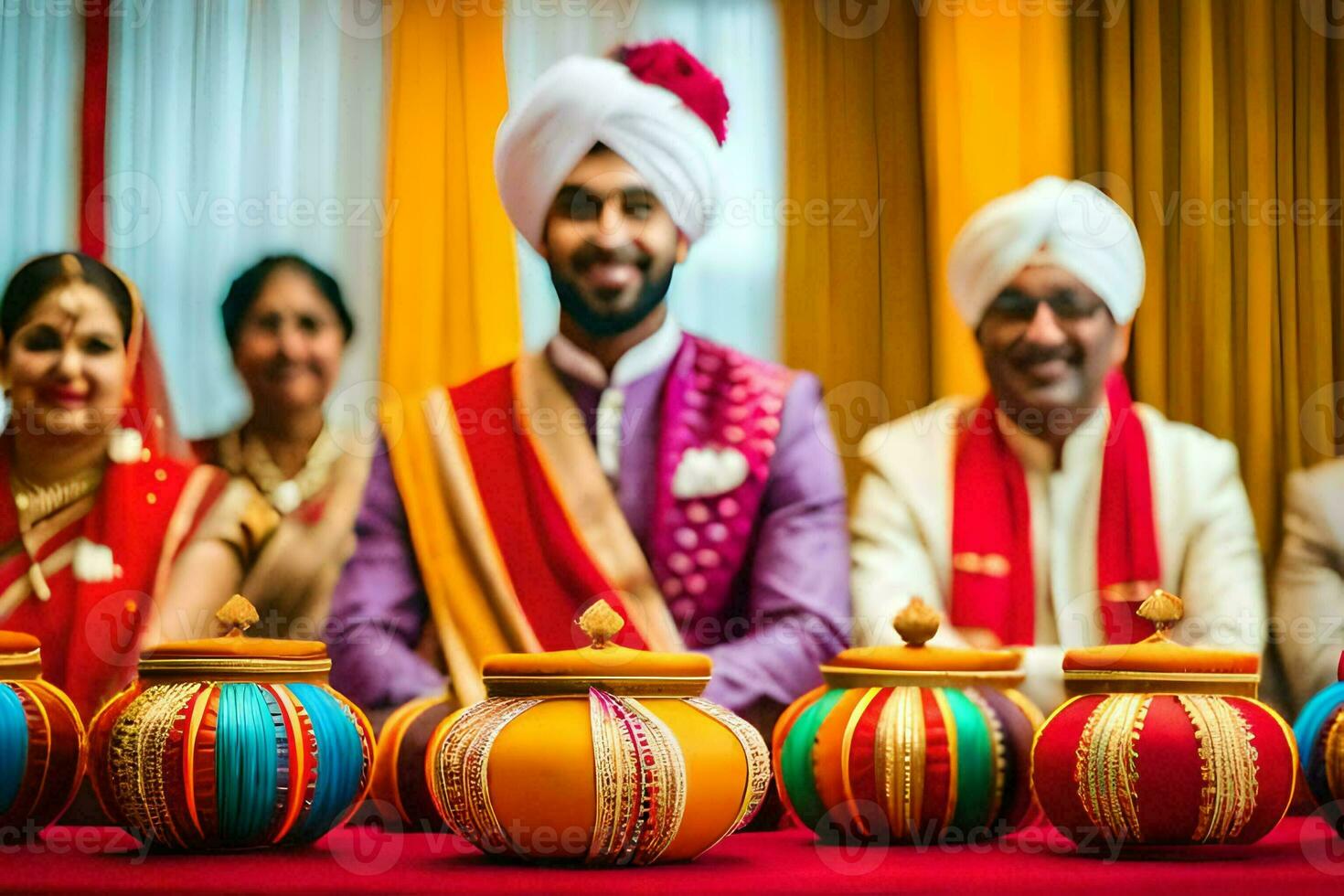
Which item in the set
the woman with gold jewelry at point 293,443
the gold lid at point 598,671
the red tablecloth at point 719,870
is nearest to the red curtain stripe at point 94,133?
the woman with gold jewelry at point 293,443

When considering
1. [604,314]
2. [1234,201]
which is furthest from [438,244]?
[1234,201]

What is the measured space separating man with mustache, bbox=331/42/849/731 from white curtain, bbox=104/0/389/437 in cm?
20

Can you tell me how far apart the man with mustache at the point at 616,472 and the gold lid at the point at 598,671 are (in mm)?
521

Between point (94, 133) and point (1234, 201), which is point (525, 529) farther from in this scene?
point (1234, 201)

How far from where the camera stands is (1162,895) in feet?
4.60

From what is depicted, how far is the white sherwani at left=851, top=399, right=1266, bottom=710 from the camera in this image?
218 cm

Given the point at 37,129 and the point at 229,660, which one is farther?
the point at 37,129

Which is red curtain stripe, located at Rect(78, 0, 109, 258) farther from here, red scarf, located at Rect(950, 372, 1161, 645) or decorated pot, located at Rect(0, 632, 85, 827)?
red scarf, located at Rect(950, 372, 1161, 645)

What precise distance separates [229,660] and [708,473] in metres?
0.73

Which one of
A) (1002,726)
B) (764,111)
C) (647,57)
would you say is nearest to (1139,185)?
(764,111)

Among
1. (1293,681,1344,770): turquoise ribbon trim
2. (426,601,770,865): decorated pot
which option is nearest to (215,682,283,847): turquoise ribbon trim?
(426,601,770,865): decorated pot

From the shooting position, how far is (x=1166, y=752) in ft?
5.11

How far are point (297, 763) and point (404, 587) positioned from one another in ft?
1.87

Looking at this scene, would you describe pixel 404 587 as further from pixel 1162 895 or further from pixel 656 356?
pixel 1162 895
